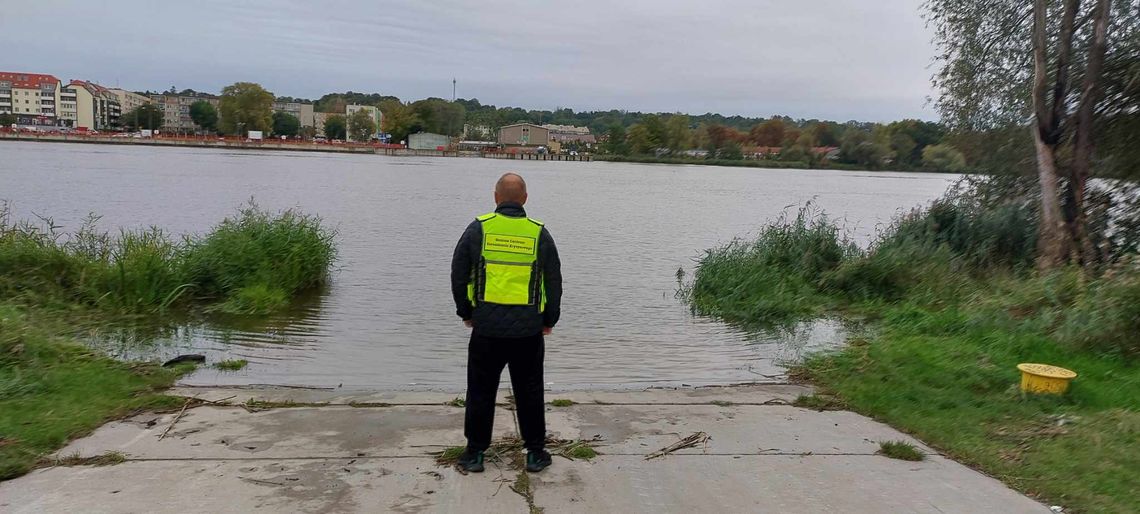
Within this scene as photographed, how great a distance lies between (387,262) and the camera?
20.1 metres

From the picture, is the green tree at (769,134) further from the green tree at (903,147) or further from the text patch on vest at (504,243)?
the text patch on vest at (504,243)

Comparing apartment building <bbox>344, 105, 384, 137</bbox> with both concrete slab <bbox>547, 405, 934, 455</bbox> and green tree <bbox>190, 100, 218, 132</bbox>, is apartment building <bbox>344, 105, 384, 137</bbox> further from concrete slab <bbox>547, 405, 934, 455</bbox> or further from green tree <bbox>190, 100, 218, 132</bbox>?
concrete slab <bbox>547, 405, 934, 455</bbox>

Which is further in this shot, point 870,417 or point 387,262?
point 387,262

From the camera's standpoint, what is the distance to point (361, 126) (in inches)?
6225

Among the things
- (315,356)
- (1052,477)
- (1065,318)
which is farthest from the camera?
(315,356)

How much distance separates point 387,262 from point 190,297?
728cm

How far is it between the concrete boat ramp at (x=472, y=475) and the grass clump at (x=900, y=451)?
73 millimetres

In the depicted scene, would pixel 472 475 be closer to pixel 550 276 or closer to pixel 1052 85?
pixel 550 276

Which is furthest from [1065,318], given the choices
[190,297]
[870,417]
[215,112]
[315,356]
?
[215,112]

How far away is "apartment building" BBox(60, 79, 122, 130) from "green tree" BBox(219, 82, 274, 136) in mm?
35939

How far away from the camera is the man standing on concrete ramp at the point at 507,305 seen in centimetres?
464

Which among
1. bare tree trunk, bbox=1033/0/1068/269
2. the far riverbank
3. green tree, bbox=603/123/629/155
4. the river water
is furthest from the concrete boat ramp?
green tree, bbox=603/123/629/155

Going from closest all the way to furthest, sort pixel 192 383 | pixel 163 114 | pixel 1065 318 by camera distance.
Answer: pixel 192 383 → pixel 1065 318 → pixel 163 114

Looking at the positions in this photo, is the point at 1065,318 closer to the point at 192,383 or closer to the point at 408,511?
the point at 408,511
